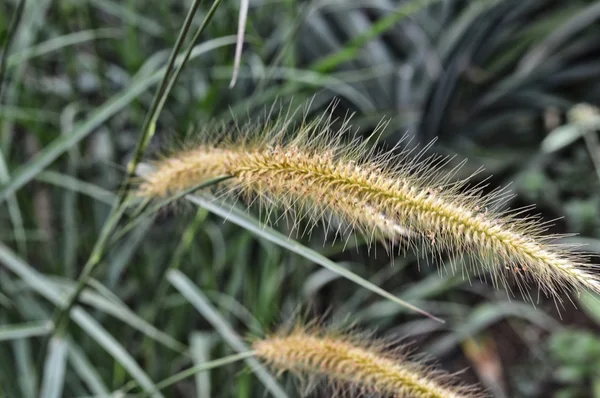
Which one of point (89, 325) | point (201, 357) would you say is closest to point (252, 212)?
point (201, 357)

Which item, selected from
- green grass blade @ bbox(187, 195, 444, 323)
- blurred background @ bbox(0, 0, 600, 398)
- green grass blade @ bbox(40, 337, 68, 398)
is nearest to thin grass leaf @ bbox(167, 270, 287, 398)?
blurred background @ bbox(0, 0, 600, 398)

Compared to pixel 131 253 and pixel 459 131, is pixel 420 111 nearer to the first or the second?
pixel 459 131

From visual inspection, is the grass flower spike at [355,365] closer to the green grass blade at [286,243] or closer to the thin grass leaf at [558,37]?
Result: the green grass blade at [286,243]

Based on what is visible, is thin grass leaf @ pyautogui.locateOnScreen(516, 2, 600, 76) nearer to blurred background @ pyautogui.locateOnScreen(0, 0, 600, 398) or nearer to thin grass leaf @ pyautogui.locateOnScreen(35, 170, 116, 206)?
blurred background @ pyautogui.locateOnScreen(0, 0, 600, 398)

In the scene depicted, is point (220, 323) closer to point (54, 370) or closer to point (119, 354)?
point (119, 354)

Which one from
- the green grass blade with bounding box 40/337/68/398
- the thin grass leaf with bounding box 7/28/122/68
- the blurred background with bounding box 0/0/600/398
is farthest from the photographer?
the blurred background with bounding box 0/0/600/398

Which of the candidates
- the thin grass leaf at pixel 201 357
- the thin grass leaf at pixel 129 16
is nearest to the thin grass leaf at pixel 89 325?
the thin grass leaf at pixel 201 357
